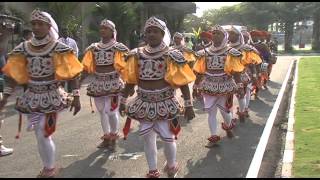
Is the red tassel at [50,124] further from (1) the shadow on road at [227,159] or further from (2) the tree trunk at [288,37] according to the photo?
(2) the tree trunk at [288,37]

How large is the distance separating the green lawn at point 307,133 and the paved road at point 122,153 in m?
0.77

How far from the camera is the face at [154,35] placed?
21.7 ft

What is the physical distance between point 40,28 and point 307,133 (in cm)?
536

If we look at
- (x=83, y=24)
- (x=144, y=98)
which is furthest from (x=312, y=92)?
(x=83, y=24)

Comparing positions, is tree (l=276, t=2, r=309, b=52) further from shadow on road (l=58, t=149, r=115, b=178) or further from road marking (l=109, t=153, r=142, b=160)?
shadow on road (l=58, t=149, r=115, b=178)

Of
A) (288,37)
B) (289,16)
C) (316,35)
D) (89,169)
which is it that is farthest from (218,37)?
(316,35)

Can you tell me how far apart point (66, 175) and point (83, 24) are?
76.3 feet

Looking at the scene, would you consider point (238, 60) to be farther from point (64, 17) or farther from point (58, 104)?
point (64, 17)

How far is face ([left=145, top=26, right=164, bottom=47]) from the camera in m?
6.61

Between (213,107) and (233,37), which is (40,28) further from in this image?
(233,37)

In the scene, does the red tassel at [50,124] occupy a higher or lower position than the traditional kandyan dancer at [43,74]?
lower

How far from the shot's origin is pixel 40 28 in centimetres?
682

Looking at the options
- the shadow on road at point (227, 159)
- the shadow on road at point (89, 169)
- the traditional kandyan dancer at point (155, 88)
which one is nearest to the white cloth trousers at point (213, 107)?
the shadow on road at point (227, 159)

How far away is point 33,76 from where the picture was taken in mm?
6855
